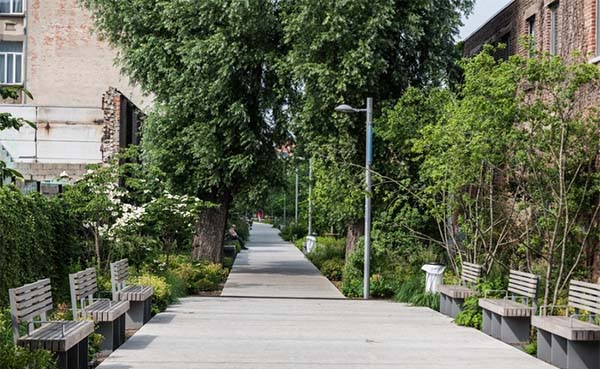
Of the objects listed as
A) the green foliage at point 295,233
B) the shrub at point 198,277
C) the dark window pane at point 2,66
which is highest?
the dark window pane at point 2,66

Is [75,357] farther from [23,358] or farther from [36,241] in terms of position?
[36,241]

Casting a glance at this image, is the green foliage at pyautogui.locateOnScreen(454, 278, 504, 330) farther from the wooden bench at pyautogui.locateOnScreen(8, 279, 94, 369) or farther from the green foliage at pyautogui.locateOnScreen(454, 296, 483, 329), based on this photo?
the wooden bench at pyautogui.locateOnScreen(8, 279, 94, 369)

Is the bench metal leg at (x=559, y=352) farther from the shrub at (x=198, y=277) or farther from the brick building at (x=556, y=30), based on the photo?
the shrub at (x=198, y=277)

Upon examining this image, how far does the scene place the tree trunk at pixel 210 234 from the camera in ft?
100

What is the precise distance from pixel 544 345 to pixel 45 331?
663cm

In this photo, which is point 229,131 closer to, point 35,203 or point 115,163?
point 115,163

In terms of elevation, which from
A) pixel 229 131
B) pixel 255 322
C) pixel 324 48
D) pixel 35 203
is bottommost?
pixel 255 322

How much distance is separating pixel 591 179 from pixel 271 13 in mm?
12906

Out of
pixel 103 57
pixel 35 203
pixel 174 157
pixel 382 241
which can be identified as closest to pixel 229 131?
pixel 174 157

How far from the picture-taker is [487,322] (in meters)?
15.6

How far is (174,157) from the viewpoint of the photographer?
94.4 ft

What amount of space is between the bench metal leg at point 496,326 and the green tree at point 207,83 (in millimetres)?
13597

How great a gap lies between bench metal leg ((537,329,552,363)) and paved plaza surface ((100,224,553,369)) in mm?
145

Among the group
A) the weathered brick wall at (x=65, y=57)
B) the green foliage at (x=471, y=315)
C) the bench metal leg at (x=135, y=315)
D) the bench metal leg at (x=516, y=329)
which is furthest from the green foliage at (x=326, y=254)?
the bench metal leg at (x=516, y=329)
